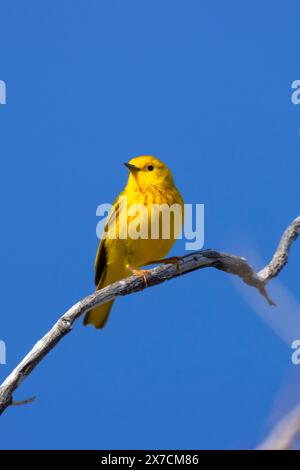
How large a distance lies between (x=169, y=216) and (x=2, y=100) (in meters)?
2.34

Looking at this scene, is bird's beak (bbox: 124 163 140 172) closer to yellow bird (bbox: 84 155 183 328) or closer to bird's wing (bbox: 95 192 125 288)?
yellow bird (bbox: 84 155 183 328)

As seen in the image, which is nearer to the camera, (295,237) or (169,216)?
(295,237)

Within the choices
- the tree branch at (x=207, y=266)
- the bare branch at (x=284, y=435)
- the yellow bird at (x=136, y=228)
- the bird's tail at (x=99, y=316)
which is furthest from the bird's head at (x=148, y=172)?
the bare branch at (x=284, y=435)

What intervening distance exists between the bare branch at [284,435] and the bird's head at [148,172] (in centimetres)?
453

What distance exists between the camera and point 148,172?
5.66 metres

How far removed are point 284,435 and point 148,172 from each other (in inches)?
185

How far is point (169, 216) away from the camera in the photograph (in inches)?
209

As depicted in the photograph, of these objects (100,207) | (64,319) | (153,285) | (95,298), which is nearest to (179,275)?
(153,285)

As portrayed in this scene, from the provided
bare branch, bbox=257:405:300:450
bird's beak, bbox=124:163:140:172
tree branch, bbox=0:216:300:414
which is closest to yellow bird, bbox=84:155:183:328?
bird's beak, bbox=124:163:140:172

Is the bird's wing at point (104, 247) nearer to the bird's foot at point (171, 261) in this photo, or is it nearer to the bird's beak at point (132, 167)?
the bird's beak at point (132, 167)

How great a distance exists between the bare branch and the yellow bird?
371 centimetres

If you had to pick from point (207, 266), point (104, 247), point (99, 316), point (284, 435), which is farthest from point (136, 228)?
point (284, 435)
